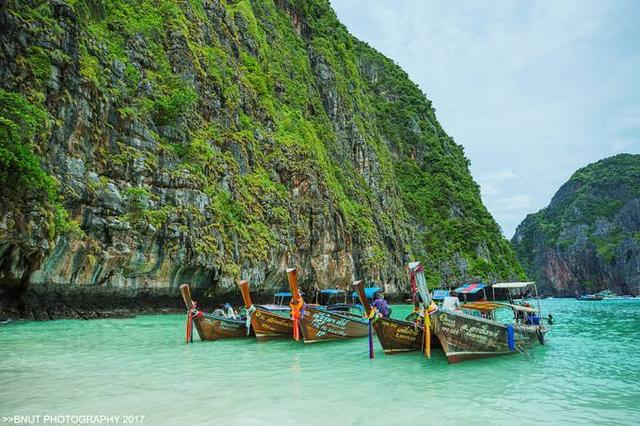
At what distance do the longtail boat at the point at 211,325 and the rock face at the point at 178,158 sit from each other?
30.5ft

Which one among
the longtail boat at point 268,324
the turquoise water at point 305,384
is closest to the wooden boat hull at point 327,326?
the turquoise water at point 305,384

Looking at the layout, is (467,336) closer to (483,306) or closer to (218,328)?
(483,306)

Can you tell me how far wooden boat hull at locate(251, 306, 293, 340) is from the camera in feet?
57.3

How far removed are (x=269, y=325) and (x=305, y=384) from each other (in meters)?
8.30

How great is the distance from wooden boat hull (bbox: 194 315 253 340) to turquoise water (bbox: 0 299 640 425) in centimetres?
102

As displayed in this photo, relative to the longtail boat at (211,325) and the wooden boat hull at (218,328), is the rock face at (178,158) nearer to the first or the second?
the longtail boat at (211,325)

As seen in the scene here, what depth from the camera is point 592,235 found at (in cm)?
10500

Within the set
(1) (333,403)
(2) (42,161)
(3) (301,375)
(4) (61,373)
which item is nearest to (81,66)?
(2) (42,161)

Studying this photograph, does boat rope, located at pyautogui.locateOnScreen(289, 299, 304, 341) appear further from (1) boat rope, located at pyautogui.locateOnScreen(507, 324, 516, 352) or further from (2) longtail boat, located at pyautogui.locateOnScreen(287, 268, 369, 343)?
(1) boat rope, located at pyautogui.locateOnScreen(507, 324, 516, 352)

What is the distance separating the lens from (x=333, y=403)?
805 cm

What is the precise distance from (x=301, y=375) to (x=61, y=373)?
5850 millimetres

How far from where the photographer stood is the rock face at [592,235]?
93.4 meters

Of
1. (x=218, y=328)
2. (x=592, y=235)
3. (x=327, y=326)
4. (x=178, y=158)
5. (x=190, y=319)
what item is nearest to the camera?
(x=190, y=319)

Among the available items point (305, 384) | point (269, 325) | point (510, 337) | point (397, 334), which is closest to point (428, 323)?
point (397, 334)
